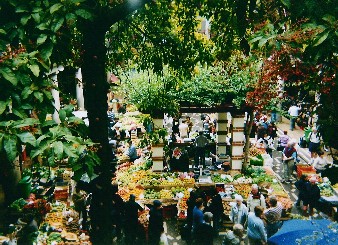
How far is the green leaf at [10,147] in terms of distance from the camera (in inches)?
134

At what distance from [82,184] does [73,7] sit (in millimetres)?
2797

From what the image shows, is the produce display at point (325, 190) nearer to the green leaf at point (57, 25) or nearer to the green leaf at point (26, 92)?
the green leaf at point (57, 25)

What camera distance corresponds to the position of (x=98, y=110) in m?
5.25

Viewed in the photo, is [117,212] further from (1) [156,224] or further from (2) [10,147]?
(2) [10,147]

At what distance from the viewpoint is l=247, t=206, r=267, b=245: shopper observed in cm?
894

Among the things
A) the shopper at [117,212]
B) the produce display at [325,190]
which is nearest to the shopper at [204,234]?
the shopper at [117,212]

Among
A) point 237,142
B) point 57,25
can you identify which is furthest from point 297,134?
point 57,25

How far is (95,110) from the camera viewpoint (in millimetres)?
5238

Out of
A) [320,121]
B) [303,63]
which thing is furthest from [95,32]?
[320,121]

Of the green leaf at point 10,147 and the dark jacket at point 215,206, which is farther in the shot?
the dark jacket at point 215,206

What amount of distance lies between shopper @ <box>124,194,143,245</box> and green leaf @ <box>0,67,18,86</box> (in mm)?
6577

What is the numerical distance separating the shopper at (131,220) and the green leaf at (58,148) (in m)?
6.46

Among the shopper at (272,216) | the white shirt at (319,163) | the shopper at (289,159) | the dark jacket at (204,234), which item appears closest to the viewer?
the dark jacket at (204,234)

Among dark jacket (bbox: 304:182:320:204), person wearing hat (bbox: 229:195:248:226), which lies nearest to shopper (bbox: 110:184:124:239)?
person wearing hat (bbox: 229:195:248:226)
